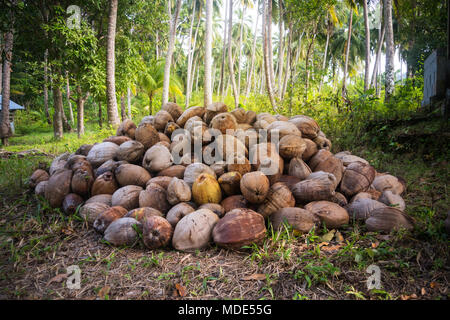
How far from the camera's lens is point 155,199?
2727mm

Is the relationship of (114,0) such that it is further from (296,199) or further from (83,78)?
(296,199)

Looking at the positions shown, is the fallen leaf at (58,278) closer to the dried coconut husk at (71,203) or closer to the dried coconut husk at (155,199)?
the dried coconut husk at (155,199)

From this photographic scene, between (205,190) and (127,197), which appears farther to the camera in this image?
(127,197)

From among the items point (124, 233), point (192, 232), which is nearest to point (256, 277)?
point (192, 232)

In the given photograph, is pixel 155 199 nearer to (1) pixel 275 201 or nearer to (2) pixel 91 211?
(2) pixel 91 211

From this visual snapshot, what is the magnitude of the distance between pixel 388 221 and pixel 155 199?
2.16m

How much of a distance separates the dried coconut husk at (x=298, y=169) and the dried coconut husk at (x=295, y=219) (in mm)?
585

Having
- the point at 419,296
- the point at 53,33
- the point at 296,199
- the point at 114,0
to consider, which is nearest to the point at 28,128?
the point at 53,33

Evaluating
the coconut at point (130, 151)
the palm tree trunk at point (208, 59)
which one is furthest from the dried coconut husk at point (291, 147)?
the palm tree trunk at point (208, 59)

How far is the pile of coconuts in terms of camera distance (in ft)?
7.66

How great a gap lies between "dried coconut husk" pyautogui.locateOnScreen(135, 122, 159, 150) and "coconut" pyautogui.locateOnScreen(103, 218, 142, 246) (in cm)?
→ 128

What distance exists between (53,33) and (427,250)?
31.0 feet

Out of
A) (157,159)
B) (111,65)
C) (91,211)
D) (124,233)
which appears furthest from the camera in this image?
(111,65)
